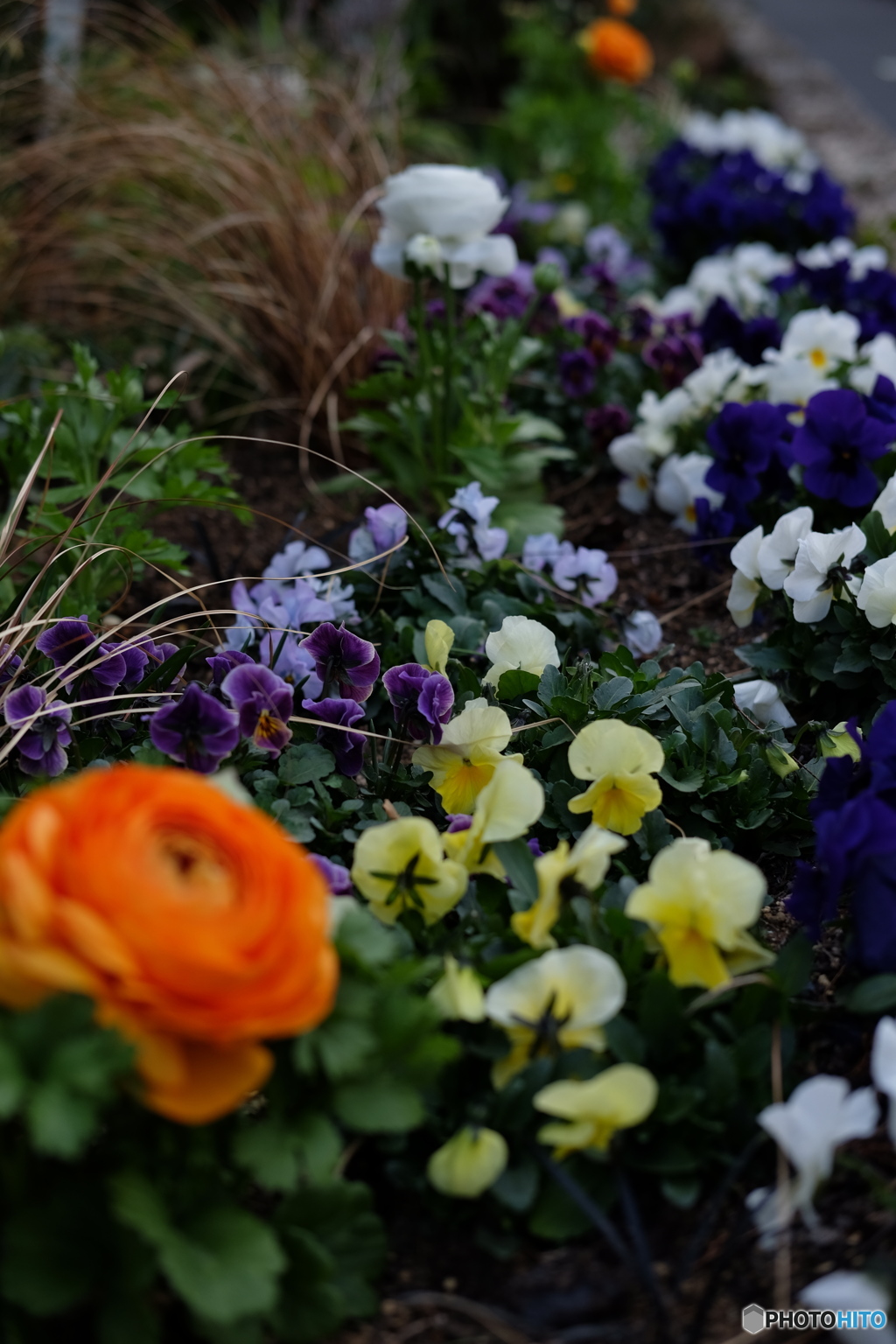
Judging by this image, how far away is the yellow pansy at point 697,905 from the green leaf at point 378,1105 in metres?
0.30

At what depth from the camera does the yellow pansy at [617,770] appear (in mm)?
1319

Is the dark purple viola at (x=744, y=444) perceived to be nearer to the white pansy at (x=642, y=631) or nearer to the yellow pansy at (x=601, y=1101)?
the white pansy at (x=642, y=631)

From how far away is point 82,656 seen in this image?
5.06 feet

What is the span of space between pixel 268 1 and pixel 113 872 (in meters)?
6.84

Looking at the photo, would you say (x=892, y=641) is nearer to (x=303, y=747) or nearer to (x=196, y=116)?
(x=303, y=747)

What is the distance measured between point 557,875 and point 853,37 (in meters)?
11.1

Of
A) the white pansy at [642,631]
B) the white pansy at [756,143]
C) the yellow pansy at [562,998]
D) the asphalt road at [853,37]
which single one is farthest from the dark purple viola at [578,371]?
the asphalt road at [853,37]

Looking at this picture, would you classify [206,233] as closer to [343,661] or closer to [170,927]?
[343,661]

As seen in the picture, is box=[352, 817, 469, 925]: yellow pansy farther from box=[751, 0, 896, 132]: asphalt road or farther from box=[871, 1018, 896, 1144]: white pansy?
box=[751, 0, 896, 132]: asphalt road

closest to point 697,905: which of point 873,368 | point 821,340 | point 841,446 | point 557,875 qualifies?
point 557,875

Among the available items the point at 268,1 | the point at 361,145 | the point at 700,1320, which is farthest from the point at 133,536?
the point at 268,1

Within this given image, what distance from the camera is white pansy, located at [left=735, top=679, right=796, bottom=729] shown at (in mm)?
1678

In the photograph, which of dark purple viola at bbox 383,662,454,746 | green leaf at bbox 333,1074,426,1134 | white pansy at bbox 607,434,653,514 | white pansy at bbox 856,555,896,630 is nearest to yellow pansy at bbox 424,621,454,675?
dark purple viola at bbox 383,662,454,746

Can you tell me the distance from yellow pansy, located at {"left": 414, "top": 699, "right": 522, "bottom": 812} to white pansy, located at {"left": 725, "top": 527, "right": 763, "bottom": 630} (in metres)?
0.50
